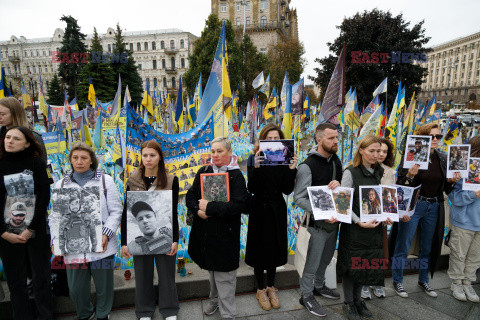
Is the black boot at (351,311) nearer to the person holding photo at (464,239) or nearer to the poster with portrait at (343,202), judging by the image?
the poster with portrait at (343,202)

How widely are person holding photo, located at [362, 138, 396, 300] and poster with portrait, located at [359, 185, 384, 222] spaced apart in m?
0.34

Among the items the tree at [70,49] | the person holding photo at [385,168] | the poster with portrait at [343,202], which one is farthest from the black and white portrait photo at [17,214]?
the tree at [70,49]

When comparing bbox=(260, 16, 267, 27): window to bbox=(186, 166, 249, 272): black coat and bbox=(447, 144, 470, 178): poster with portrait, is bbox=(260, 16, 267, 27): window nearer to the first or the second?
bbox=(447, 144, 470, 178): poster with portrait

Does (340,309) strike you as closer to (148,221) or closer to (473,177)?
(473,177)

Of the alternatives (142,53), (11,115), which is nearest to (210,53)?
(11,115)

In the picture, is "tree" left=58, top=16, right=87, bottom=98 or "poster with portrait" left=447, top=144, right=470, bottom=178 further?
"tree" left=58, top=16, right=87, bottom=98

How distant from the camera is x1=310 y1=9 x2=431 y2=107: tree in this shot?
22.4m

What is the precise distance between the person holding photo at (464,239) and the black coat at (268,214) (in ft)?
6.83

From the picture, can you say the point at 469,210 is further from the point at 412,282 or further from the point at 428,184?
the point at 412,282

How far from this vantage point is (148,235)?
2.49 metres

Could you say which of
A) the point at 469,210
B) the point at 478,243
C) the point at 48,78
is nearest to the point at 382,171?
the point at 469,210

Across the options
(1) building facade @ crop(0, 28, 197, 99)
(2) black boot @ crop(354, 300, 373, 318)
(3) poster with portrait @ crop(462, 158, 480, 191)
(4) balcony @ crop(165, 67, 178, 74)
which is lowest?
(2) black boot @ crop(354, 300, 373, 318)

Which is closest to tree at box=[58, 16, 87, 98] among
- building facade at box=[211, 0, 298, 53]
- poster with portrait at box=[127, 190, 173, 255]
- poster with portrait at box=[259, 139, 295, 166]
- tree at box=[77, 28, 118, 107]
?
tree at box=[77, 28, 118, 107]

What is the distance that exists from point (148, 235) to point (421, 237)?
10.7ft
